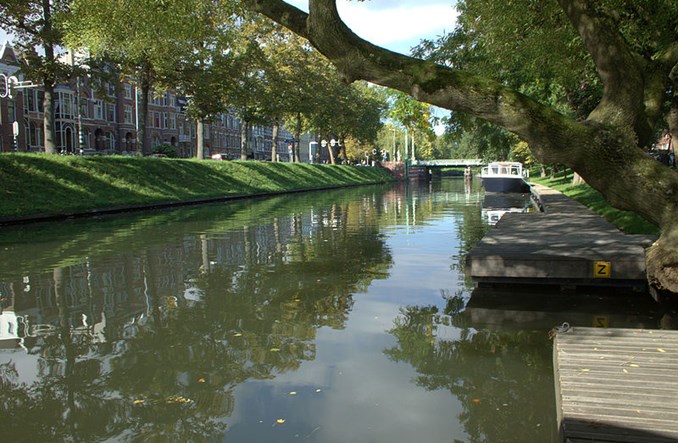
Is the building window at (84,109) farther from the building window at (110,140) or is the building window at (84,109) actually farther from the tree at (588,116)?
the tree at (588,116)

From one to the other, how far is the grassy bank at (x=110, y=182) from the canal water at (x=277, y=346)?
976 centimetres

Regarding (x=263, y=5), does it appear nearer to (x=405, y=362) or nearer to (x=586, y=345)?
(x=405, y=362)

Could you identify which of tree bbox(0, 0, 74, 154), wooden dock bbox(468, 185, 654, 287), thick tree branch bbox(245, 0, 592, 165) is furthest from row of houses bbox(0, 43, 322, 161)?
thick tree branch bbox(245, 0, 592, 165)

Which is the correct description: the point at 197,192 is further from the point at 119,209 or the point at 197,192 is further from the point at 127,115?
the point at 127,115

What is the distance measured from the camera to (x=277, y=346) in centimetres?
689

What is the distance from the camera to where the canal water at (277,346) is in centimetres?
492

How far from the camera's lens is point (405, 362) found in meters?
6.43

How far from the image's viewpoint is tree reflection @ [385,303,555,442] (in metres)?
4.91

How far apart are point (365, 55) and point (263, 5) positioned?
165cm

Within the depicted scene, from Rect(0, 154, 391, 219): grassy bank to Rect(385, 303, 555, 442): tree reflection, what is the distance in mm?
18166

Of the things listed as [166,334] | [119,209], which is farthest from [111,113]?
[166,334]

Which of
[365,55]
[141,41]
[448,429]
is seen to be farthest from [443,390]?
[141,41]

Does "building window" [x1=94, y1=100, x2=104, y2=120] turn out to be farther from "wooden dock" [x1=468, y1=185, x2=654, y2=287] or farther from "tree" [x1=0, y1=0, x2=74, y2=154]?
"wooden dock" [x1=468, y1=185, x2=654, y2=287]

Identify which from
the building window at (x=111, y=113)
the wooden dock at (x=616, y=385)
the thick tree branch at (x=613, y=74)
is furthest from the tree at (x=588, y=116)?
the building window at (x=111, y=113)
